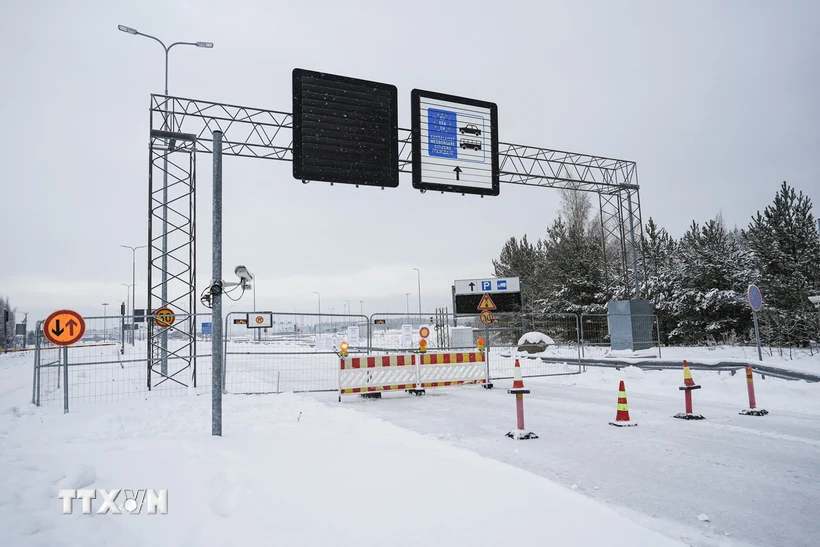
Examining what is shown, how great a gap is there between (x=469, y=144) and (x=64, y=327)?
41.1 ft

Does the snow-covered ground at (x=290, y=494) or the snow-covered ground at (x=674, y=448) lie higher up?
the snow-covered ground at (x=290, y=494)

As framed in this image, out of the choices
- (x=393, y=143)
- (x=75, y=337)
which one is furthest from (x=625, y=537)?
(x=393, y=143)

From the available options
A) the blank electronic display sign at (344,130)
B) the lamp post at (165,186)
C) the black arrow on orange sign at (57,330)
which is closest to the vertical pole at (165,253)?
the lamp post at (165,186)

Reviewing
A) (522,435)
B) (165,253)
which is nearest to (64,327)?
(165,253)

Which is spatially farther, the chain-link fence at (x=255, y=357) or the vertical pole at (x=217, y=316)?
the chain-link fence at (x=255, y=357)

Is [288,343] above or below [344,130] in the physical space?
below

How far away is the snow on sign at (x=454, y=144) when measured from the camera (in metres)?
16.6

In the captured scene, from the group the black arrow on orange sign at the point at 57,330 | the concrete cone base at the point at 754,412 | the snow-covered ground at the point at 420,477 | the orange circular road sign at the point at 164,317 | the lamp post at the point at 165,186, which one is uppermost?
the lamp post at the point at 165,186

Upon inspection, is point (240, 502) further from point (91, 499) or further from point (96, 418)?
point (96, 418)

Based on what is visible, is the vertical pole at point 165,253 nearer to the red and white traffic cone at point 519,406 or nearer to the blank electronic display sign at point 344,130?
the blank electronic display sign at point 344,130

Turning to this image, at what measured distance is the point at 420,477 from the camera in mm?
5398

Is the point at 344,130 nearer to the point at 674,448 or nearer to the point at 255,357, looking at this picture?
the point at 674,448

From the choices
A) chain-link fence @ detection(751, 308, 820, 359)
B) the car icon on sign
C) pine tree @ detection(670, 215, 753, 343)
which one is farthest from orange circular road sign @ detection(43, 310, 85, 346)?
pine tree @ detection(670, 215, 753, 343)

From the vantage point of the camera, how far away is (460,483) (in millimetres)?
5176
